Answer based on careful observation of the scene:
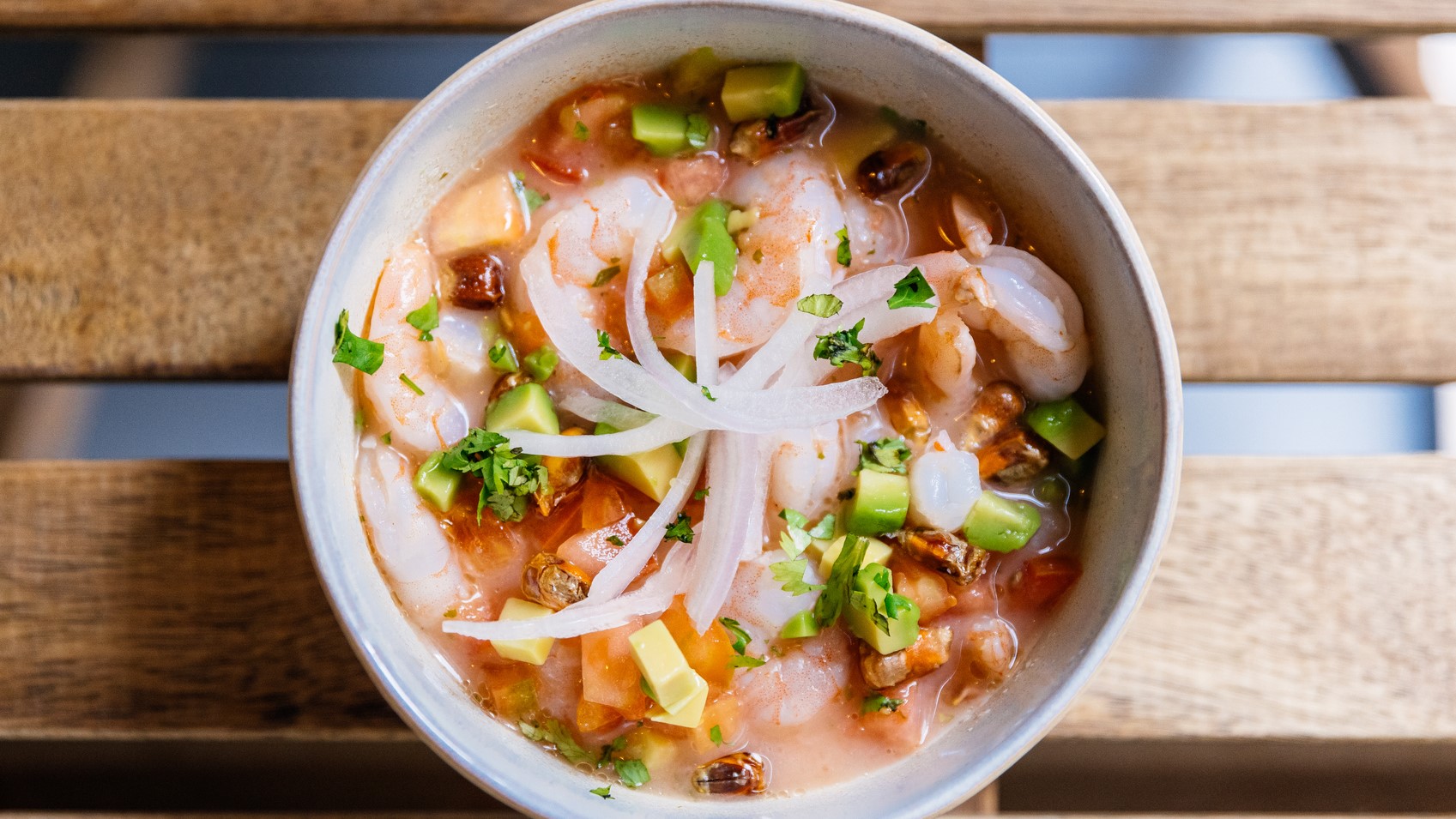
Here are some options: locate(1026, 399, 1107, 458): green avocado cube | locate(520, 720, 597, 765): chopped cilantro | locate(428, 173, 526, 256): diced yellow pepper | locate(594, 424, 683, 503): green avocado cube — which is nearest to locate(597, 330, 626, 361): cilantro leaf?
locate(594, 424, 683, 503): green avocado cube

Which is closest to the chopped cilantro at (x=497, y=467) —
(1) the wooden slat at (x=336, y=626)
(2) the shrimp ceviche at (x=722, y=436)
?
(2) the shrimp ceviche at (x=722, y=436)

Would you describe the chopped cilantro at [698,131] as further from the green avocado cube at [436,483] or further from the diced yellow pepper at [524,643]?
the diced yellow pepper at [524,643]

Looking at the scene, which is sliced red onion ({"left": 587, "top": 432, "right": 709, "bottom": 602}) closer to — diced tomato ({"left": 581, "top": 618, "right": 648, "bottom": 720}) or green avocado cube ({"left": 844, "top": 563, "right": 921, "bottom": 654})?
diced tomato ({"left": 581, "top": 618, "right": 648, "bottom": 720})

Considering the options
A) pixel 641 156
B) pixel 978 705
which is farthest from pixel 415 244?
pixel 978 705

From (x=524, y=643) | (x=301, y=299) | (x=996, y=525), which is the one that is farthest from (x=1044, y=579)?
(x=301, y=299)

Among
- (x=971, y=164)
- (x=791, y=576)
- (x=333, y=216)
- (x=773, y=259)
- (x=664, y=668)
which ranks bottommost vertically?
(x=664, y=668)

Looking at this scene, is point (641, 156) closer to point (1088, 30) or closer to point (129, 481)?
point (1088, 30)

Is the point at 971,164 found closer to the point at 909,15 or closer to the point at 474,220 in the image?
the point at 909,15
